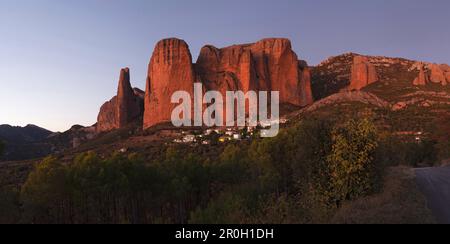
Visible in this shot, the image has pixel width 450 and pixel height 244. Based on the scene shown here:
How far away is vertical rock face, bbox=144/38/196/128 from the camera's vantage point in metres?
160

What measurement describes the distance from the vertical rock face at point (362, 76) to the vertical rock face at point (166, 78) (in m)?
61.4

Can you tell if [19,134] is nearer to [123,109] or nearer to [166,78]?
[123,109]

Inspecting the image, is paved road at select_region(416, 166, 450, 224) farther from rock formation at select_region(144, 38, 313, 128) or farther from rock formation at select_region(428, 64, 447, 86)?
rock formation at select_region(428, 64, 447, 86)

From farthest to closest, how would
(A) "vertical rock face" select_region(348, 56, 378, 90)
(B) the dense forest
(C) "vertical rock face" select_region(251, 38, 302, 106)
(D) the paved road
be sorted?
(C) "vertical rock face" select_region(251, 38, 302, 106) → (A) "vertical rock face" select_region(348, 56, 378, 90) → (B) the dense forest → (D) the paved road

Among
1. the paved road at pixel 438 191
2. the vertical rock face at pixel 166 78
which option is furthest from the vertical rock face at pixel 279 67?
the paved road at pixel 438 191

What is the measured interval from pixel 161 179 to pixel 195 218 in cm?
1129

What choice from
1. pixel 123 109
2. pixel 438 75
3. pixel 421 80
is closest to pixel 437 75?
pixel 438 75

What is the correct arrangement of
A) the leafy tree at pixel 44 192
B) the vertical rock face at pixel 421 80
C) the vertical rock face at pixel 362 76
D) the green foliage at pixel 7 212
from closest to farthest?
the green foliage at pixel 7 212, the leafy tree at pixel 44 192, the vertical rock face at pixel 421 80, the vertical rock face at pixel 362 76

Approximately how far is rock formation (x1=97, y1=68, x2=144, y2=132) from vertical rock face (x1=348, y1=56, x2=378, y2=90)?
289 feet

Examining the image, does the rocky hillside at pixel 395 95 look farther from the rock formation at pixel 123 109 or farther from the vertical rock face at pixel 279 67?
the rock formation at pixel 123 109

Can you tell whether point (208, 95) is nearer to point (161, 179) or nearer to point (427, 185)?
point (161, 179)

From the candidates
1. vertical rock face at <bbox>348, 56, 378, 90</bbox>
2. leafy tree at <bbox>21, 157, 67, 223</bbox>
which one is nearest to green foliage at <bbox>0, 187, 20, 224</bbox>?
leafy tree at <bbox>21, 157, 67, 223</bbox>

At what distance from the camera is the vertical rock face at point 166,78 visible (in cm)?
15988
